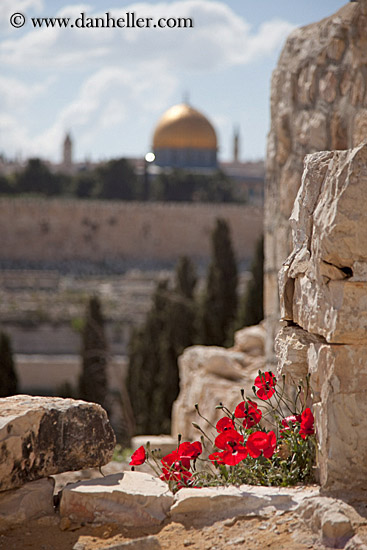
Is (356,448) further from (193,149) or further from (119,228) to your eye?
(193,149)

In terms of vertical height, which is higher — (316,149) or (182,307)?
(316,149)

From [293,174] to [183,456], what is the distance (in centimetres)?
227

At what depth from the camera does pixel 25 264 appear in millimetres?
34156

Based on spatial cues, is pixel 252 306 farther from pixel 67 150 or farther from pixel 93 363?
pixel 67 150

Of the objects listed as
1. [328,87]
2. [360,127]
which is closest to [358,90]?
[360,127]

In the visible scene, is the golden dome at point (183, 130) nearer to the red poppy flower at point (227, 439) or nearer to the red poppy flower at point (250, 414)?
the red poppy flower at point (250, 414)

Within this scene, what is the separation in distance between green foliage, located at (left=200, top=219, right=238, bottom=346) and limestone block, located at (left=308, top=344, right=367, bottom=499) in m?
9.80

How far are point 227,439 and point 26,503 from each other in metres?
0.62

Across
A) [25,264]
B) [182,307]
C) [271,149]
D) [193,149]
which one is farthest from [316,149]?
[193,149]

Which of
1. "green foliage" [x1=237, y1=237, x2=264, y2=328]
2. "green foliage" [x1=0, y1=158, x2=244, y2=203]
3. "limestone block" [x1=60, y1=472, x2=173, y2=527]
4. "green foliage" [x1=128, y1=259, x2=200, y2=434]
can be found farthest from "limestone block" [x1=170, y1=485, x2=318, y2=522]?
"green foliage" [x1=0, y1=158, x2=244, y2=203]

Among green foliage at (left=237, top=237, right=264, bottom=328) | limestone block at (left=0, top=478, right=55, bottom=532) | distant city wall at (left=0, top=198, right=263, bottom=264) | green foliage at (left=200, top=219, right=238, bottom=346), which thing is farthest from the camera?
distant city wall at (left=0, top=198, right=263, bottom=264)

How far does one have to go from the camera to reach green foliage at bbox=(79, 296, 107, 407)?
1288 cm

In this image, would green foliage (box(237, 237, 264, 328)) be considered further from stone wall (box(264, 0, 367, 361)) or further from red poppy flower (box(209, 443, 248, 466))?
red poppy flower (box(209, 443, 248, 466))

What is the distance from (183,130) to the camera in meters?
47.7
